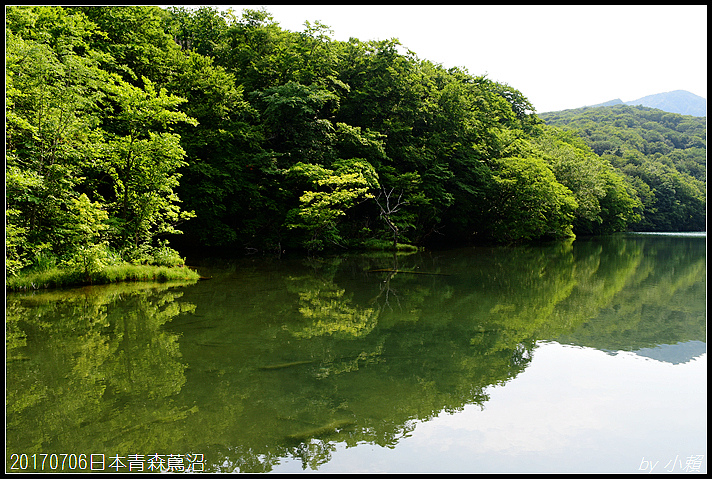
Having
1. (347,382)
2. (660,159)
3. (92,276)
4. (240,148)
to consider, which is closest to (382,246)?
(240,148)

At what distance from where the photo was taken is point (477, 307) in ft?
28.7

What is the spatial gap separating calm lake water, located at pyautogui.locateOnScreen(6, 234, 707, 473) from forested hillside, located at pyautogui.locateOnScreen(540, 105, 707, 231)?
54.6m

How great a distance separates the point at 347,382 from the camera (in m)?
4.75

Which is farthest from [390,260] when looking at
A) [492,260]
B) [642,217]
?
[642,217]

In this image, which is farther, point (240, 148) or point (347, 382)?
point (240, 148)

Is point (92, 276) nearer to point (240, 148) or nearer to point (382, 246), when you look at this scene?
point (240, 148)

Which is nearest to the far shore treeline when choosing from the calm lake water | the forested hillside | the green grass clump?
the green grass clump

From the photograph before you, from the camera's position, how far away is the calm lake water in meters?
3.45

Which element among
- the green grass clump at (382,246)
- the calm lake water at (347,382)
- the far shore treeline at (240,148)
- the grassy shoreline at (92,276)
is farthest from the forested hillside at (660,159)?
the grassy shoreline at (92,276)

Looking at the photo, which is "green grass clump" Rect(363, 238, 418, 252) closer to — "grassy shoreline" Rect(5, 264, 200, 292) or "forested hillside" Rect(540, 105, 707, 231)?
"grassy shoreline" Rect(5, 264, 200, 292)

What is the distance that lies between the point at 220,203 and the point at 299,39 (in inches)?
377

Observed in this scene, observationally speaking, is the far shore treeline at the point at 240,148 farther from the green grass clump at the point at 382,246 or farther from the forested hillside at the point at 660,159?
the forested hillside at the point at 660,159

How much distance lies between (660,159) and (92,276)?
74457mm

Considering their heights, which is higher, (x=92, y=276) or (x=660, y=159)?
(x=660, y=159)
